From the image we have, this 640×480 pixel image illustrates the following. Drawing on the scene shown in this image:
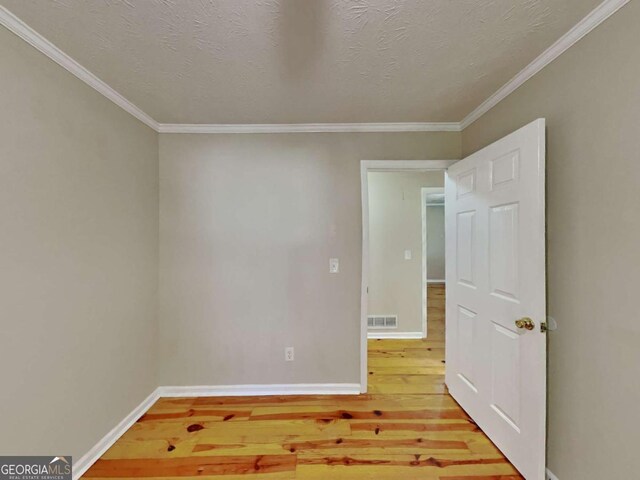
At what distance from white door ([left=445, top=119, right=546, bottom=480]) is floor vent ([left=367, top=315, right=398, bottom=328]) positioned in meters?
Answer: 1.41

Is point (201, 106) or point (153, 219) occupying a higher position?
point (201, 106)

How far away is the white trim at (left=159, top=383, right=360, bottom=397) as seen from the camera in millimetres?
2295

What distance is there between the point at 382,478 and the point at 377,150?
90.7 inches

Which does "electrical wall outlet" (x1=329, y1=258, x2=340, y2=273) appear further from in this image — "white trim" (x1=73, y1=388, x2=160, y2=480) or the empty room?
"white trim" (x1=73, y1=388, x2=160, y2=480)

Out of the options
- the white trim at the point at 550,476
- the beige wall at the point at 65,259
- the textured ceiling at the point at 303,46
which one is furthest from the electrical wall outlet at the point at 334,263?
the white trim at the point at 550,476

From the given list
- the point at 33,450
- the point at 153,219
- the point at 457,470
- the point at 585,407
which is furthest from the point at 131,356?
the point at 585,407

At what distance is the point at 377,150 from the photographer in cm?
232

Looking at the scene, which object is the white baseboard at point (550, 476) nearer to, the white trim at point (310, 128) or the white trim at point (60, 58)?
the white trim at point (310, 128)

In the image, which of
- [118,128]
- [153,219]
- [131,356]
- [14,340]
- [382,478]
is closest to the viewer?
[14,340]

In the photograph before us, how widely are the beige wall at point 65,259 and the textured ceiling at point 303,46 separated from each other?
286 mm

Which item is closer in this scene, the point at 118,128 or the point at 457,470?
the point at 457,470

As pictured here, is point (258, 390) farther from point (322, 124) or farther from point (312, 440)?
point (322, 124)

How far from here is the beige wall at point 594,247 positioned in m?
1.06

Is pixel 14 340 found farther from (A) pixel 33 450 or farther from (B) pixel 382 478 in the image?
(B) pixel 382 478
